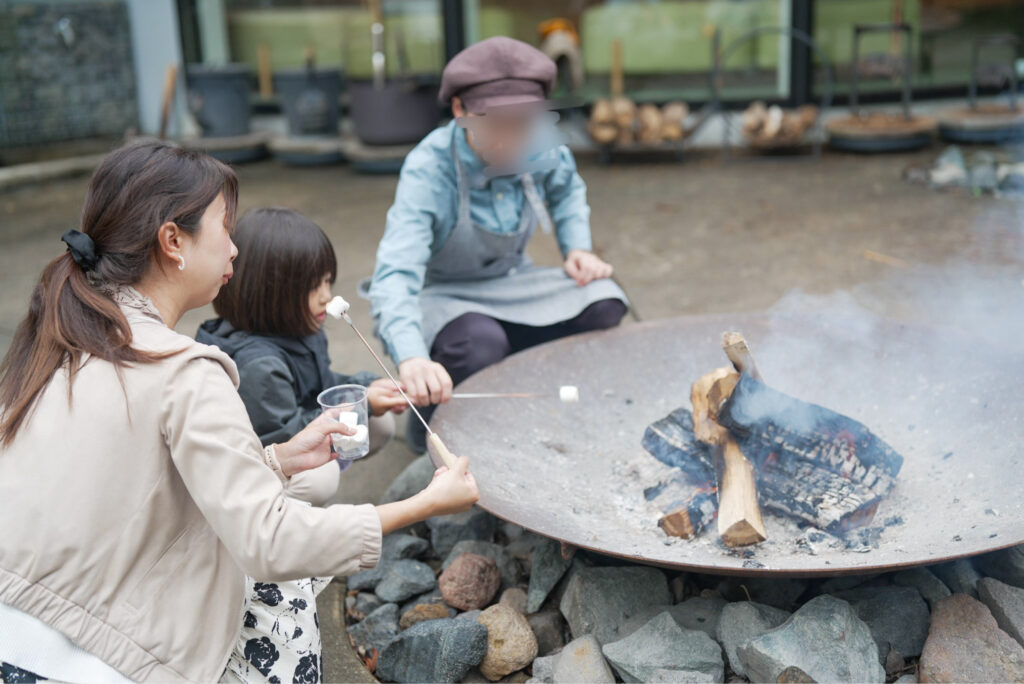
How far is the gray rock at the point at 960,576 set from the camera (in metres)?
2.02

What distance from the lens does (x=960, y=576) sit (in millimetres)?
2039

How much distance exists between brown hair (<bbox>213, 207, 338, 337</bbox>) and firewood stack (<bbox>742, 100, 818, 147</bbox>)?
15.8 ft

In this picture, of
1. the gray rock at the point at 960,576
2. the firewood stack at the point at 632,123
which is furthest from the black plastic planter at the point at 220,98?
the gray rock at the point at 960,576

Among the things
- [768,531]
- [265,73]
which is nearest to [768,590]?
[768,531]

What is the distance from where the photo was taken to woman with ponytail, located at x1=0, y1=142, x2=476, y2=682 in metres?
1.37

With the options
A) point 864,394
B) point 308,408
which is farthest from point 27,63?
point 864,394

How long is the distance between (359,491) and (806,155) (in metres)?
5.00

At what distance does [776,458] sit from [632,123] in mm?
4785

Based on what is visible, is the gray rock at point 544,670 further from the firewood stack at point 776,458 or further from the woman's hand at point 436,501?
the woman's hand at point 436,501

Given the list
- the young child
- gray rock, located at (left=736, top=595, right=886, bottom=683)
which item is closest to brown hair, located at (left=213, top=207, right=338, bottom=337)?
the young child

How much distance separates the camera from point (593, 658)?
192cm

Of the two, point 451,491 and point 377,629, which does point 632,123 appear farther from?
point 451,491

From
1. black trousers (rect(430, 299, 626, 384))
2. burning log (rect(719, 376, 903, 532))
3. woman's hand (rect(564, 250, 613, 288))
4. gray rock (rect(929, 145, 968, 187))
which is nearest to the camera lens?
burning log (rect(719, 376, 903, 532))

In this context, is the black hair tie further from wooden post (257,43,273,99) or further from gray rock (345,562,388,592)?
wooden post (257,43,273,99)
